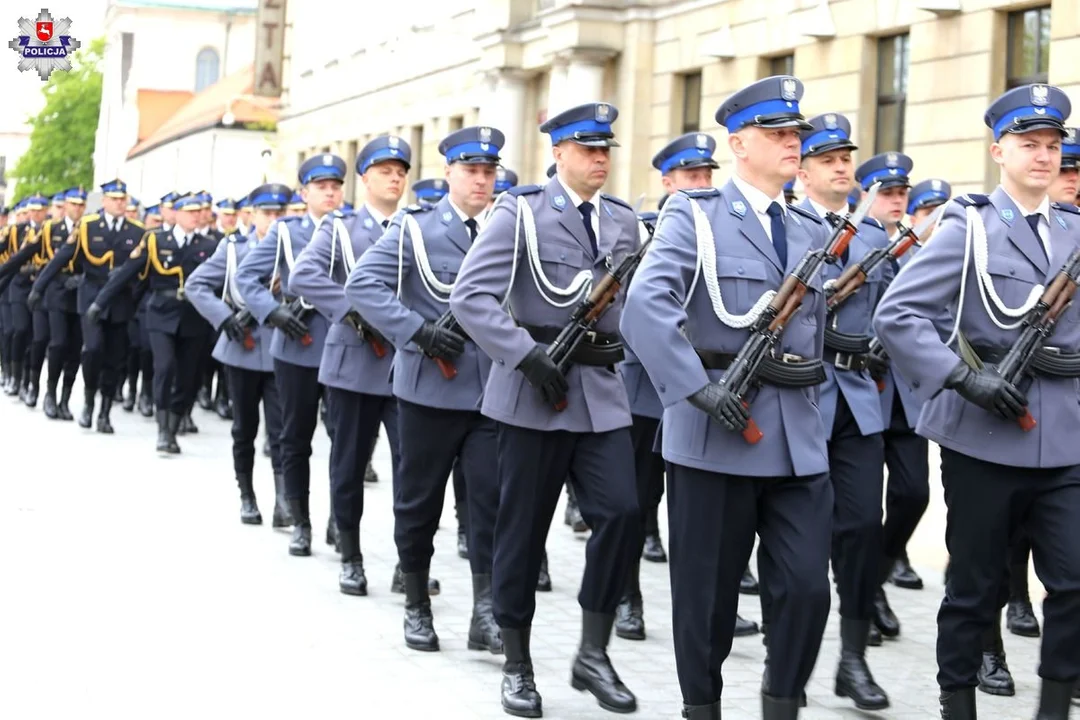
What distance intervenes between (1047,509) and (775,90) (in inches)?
66.0

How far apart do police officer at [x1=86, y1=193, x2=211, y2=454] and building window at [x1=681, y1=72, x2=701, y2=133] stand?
707 cm

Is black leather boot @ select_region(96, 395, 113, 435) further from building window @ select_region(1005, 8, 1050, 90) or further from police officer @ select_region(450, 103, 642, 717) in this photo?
police officer @ select_region(450, 103, 642, 717)

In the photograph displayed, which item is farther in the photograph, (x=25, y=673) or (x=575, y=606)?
(x=575, y=606)

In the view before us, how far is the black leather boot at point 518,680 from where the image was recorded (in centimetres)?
726

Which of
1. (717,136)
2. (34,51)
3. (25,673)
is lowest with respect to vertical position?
(25,673)

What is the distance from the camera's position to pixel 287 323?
10930 mm

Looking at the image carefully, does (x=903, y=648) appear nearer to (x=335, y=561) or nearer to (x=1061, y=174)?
(x=1061, y=174)

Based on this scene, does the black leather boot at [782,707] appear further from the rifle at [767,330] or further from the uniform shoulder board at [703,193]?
the uniform shoulder board at [703,193]

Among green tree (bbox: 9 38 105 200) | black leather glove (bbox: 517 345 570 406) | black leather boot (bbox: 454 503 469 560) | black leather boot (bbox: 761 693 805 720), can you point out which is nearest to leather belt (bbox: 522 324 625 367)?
black leather glove (bbox: 517 345 570 406)

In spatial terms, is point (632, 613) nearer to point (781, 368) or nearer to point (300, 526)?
point (300, 526)

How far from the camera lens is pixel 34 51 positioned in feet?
123

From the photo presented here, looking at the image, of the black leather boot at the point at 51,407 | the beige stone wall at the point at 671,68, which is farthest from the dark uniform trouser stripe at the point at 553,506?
the black leather boot at the point at 51,407

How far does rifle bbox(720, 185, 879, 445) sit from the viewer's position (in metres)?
6.17

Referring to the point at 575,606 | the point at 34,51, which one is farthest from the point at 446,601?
the point at 34,51
